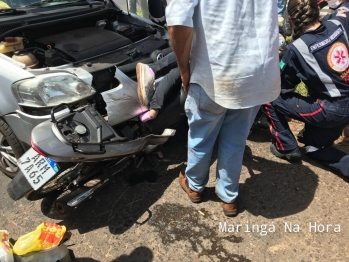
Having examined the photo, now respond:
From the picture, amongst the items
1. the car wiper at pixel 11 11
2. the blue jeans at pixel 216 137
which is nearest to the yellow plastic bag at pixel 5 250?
the blue jeans at pixel 216 137

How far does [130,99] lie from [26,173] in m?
0.87

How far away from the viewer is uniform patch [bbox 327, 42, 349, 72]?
2580mm

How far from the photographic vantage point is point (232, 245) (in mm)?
2332

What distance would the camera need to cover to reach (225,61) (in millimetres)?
1838

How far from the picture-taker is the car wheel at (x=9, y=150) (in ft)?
8.51

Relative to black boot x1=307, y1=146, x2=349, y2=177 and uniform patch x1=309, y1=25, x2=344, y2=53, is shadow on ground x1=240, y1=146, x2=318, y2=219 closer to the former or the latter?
black boot x1=307, y1=146, x2=349, y2=177

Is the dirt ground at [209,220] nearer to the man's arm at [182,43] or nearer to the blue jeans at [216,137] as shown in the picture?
the blue jeans at [216,137]

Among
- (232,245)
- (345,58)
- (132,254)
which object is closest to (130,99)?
(132,254)

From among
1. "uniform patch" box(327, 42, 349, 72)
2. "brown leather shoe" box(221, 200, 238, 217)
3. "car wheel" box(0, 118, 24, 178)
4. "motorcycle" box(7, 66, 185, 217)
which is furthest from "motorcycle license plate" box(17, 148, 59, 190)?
"uniform patch" box(327, 42, 349, 72)

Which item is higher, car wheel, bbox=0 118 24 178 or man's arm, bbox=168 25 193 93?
man's arm, bbox=168 25 193 93

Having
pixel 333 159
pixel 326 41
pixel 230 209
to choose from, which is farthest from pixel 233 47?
pixel 333 159

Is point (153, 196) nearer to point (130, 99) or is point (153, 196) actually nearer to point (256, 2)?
point (130, 99)

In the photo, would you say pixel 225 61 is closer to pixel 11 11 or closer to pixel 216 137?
pixel 216 137

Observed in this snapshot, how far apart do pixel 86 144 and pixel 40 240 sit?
23.2 inches
